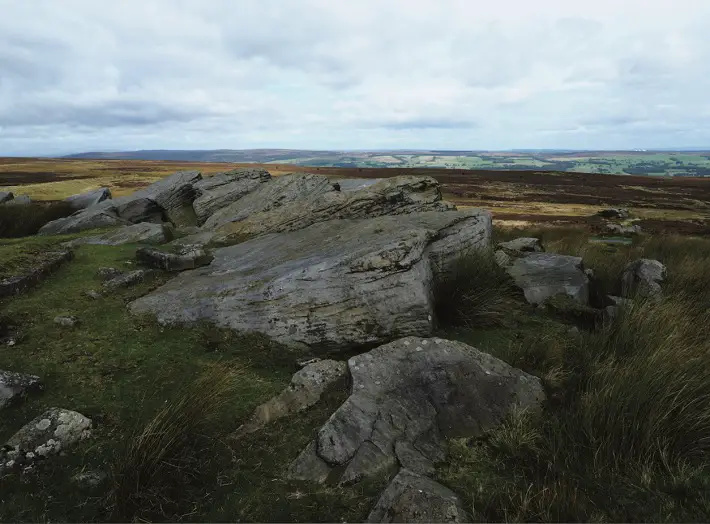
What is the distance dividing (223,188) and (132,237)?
5.54m

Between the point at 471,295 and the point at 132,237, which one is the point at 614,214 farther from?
the point at 132,237

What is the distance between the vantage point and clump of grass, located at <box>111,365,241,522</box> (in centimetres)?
401

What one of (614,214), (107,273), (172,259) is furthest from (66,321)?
(614,214)

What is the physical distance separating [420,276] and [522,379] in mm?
2766

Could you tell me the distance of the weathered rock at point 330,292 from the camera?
303 inches

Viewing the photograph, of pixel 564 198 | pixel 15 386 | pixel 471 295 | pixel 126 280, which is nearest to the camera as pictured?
pixel 15 386

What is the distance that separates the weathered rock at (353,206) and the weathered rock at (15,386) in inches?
306

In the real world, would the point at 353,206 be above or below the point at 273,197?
below

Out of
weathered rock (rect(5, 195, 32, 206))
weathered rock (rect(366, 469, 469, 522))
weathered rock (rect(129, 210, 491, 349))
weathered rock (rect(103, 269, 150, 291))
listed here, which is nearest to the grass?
weathered rock (rect(366, 469, 469, 522))

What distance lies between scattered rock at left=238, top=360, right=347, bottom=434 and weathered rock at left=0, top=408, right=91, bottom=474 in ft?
6.18

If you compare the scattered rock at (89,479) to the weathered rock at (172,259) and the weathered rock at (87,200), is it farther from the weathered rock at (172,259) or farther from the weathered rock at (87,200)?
the weathered rock at (87,200)

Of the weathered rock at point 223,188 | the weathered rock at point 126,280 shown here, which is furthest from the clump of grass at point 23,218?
the weathered rock at point 126,280

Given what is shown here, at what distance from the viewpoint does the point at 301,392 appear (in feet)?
19.9

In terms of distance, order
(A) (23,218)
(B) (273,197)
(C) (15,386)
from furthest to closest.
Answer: (A) (23,218) < (B) (273,197) < (C) (15,386)
